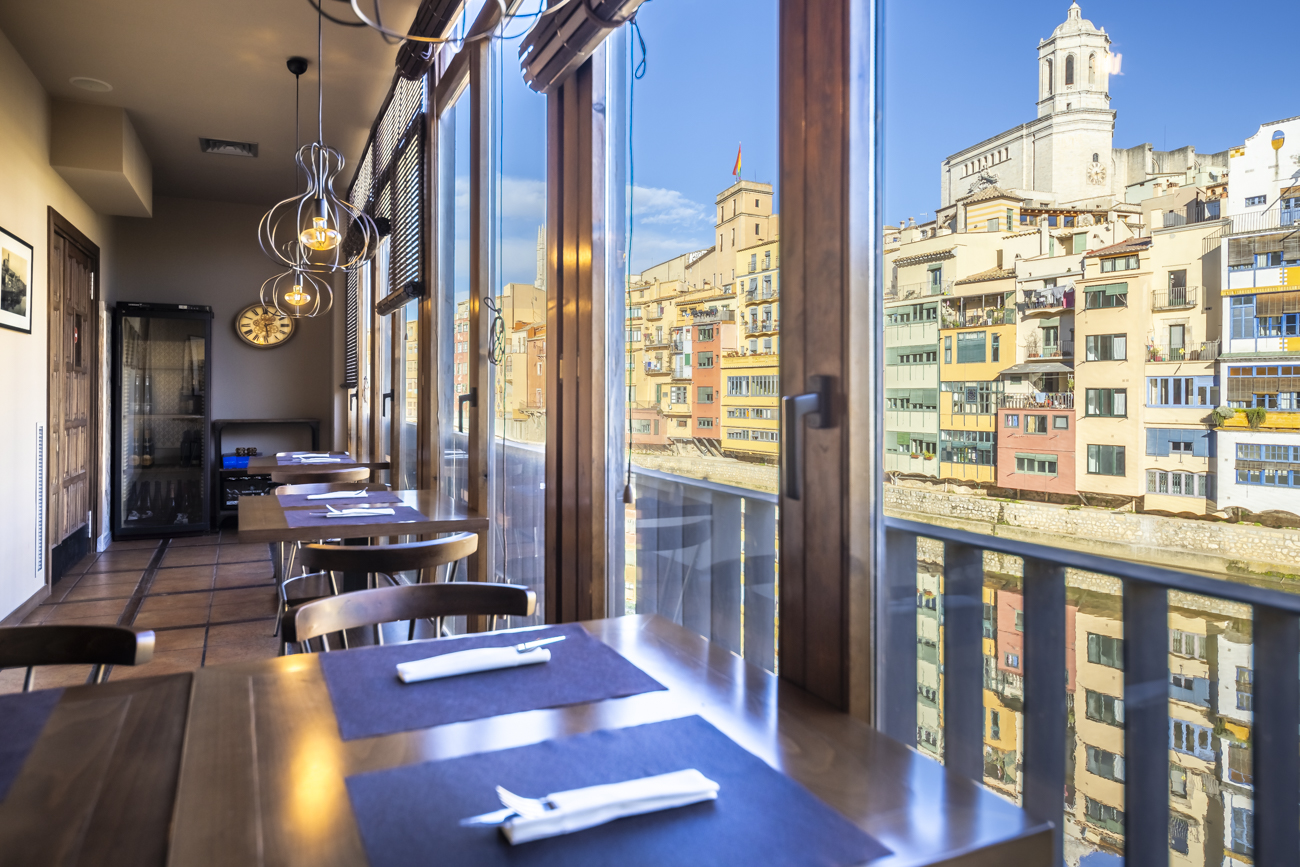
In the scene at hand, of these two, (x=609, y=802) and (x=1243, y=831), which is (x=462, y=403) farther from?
(x=1243, y=831)

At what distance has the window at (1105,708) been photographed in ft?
4.06

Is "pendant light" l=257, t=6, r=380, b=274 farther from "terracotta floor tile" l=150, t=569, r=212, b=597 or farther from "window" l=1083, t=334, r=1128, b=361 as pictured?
"window" l=1083, t=334, r=1128, b=361

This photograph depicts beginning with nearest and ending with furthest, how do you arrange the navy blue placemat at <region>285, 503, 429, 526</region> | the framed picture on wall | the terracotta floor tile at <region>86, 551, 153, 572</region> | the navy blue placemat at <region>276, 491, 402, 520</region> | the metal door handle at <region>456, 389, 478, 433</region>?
the navy blue placemat at <region>285, 503, 429, 526</region>, the navy blue placemat at <region>276, 491, 402, 520</region>, the metal door handle at <region>456, 389, 478, 433</region>, the framed picture on wall, the terracotta floor tile at <region>86, 551, 153, 572</region>

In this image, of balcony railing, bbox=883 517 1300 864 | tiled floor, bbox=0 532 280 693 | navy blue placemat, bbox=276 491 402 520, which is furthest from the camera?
tiled floor, bbox=0 532 280 693

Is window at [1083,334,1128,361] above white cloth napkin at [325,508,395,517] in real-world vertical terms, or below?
above

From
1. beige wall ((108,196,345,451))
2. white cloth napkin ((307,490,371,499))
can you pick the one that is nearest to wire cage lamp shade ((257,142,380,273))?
beige wall ((108,196,345,451))

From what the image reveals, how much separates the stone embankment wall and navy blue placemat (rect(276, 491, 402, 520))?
2583 millimetres

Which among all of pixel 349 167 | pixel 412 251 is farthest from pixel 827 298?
pixel 349 167

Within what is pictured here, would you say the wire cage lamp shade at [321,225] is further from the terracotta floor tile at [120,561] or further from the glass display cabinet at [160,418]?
the terracotta floor tile at [120,561]

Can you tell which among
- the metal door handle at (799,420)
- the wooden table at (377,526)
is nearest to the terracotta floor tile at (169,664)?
the wooden table at (377,526)

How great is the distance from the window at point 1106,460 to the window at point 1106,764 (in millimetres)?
466

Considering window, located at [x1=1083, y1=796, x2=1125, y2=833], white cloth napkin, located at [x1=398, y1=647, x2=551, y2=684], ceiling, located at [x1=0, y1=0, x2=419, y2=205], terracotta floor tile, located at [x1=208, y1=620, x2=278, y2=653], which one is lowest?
terracotta floor tile, located at [x1=208, y1=620, x2=278, y2=653]

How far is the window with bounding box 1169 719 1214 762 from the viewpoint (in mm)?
1126

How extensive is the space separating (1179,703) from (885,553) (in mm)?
486
